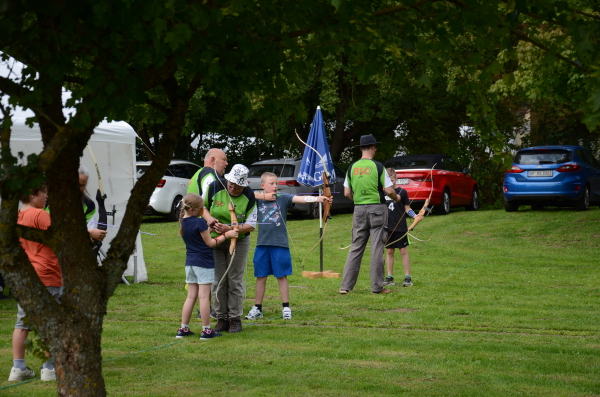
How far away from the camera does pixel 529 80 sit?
19.4 m

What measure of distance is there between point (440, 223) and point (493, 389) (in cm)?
1586

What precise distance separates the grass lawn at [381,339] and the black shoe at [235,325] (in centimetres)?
15

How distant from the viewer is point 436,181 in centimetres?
2284

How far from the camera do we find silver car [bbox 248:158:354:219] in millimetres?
22391

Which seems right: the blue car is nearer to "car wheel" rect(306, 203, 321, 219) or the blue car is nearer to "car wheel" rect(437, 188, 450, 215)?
"car wheel" rect(437, 188, 450, 215)

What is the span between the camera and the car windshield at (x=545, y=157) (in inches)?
840

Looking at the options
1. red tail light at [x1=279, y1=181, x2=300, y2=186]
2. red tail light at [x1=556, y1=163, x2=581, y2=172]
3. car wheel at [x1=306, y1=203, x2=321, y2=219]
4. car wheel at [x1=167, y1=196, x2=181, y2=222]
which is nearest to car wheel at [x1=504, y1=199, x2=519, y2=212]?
red tail light at [x1=556, y1=163, x2=581, y2=172]

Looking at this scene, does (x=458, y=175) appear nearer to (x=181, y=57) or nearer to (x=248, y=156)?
(x=248, y=156)

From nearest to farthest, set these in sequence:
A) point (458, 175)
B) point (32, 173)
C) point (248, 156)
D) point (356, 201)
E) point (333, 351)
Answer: point (32, 173) < point (333, 351) < point (356, 201) < point (458, 175) < point (248, 156)

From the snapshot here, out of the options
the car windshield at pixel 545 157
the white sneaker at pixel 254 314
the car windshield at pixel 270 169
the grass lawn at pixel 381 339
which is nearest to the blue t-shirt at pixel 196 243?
the grass lawn at pixel 381 339

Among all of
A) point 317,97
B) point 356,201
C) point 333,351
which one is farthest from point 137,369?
point 317,97

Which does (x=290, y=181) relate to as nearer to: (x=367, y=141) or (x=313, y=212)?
(x=313, y=212)

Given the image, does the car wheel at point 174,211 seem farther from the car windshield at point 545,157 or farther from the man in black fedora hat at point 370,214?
the man in black fedora hat at point 370,214

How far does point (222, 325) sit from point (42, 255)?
2642 millimetres
